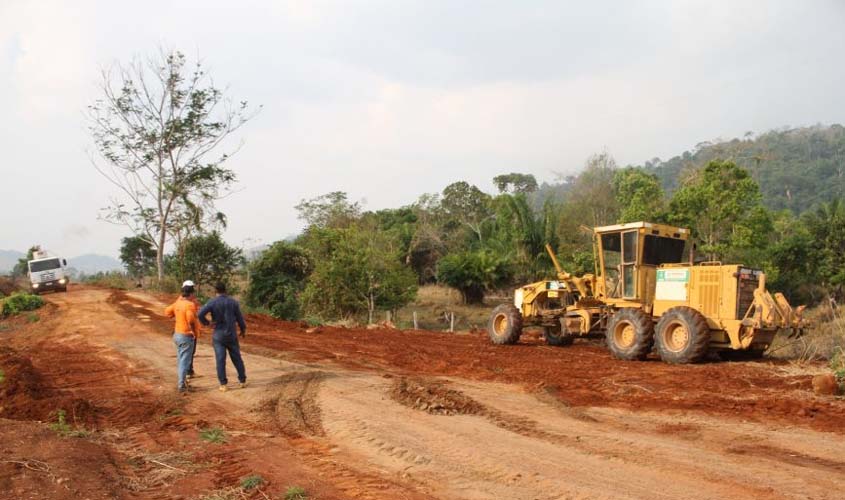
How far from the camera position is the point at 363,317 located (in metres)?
29.2

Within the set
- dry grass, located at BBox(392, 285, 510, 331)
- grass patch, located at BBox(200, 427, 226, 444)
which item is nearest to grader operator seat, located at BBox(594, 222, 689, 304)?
grass patch, located at BBox(200, 427, 226, 444)

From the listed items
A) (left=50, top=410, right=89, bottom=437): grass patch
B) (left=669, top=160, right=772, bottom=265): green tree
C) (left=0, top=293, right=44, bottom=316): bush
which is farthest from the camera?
(left=669, top=160, right=772, bottom=265): green tree

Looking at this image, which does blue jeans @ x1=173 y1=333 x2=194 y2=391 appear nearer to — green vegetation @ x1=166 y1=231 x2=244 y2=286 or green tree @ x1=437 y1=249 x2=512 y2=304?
green vegetation @ x1=166 y1=231 x2=244 y2=286

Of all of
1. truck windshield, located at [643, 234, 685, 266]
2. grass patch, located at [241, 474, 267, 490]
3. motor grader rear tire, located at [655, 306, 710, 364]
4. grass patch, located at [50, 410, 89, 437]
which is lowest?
grass patch, located at [241, 474, 267, 490]

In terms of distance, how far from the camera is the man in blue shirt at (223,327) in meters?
9.36

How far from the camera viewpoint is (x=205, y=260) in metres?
32.9

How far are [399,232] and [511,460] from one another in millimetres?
40783

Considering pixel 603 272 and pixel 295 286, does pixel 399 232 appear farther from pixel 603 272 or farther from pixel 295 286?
pixel 603 272

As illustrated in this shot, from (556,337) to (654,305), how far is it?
131 inches

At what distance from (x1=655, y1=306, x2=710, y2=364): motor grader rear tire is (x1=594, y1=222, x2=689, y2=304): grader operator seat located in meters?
1.42

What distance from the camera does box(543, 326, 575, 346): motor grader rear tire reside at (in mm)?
15859

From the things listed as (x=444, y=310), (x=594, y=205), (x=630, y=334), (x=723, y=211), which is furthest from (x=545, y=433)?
(x=594, y=205)

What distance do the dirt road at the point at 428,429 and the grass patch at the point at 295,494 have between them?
0.09 meters

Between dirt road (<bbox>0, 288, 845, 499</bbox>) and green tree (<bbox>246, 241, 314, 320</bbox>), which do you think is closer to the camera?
dirt road (<bbox>0, 288, 845, 499</bbox>)
